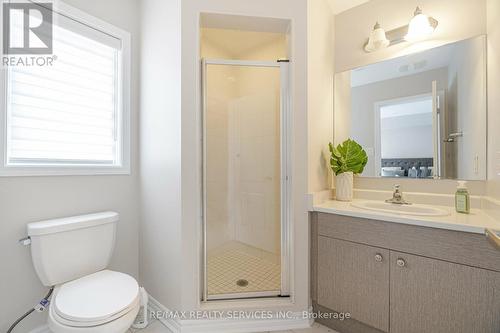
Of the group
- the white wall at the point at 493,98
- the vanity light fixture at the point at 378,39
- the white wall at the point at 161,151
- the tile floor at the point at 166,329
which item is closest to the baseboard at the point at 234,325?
the tile floor at the point at 166,329

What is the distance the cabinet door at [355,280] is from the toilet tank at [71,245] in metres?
1.45

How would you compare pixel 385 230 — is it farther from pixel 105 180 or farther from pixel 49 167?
pixel 49 167

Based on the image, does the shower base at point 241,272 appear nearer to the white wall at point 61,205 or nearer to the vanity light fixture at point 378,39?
the white wall at point 61,205

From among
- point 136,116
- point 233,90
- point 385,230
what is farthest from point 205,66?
point 385,230

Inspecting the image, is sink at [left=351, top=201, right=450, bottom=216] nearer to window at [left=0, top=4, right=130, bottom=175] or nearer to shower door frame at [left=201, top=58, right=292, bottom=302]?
shower door frame at [left=201, top=58, right=292, bottom=302]

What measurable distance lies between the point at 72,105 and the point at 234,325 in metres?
1.86

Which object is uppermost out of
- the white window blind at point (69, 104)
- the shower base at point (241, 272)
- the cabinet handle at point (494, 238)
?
the white window blind at point (69, 104)

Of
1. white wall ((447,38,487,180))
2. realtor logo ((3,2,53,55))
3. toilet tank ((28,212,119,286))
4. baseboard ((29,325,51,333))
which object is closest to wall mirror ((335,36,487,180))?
white wall ((447,38,487,180))

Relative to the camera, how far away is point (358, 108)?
1.92 metres

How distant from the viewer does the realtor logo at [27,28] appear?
4.37 ft

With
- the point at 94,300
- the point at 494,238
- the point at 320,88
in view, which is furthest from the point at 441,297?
the point at 94,300

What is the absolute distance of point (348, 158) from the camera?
5.76 ft

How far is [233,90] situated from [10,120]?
144 centimetres

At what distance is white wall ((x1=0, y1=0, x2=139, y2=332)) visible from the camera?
1308 millimetres
